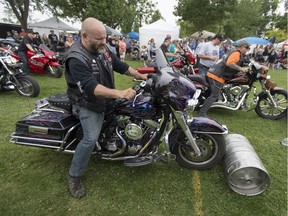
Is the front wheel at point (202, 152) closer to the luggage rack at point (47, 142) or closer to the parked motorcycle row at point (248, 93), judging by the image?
the luggage rack at point (47, 142)

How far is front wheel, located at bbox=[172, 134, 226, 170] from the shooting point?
111 inches

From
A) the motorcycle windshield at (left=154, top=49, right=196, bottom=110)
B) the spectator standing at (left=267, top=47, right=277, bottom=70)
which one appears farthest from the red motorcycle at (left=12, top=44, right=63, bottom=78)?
the spectator standing at (left=267, top=47, right=277, bottom=70)

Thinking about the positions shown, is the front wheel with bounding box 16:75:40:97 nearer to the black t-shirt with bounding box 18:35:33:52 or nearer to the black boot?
the black t-shirt with bounding box 18:35:33:52

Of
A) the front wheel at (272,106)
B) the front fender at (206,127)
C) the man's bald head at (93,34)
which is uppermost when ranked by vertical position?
the man's bald head at (93,34)

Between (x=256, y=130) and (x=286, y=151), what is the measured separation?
0.89 meters

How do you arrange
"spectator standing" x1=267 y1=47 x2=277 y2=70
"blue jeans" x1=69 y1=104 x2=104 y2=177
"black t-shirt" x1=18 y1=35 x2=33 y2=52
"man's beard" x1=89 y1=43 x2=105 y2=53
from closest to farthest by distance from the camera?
1. "man's beard" x1=89 y1=43 x2=105 y2=53
2. "blue jeans" x1=69 y1=104 x2=104 y2=177
3. "black t-shirt" x1=18 y1=35 x2=33 y2=52
4. "spectator standing" x1=267 y1=47 x2=277 y2=70

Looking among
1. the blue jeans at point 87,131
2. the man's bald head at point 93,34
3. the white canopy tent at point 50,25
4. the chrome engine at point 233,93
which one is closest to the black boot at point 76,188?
the blue jeans at point 87,131

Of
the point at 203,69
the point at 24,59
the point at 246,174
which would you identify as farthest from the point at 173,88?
the point at 24,59

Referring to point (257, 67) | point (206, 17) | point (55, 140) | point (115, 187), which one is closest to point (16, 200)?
point (55, 140)

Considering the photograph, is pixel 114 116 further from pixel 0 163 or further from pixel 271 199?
pixel 271 199

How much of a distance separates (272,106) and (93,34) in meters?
4.87

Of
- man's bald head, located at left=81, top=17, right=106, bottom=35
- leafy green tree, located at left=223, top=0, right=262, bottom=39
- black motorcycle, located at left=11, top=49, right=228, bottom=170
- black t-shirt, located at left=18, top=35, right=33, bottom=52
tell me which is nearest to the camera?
man's bald head, located at left=81, top=17, right=106, bottom=35

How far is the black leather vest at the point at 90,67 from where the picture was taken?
2.17m

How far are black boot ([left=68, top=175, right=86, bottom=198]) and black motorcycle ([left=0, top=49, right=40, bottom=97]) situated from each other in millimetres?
4128
